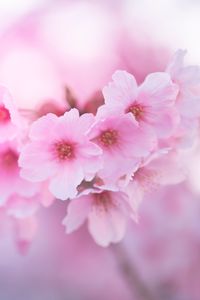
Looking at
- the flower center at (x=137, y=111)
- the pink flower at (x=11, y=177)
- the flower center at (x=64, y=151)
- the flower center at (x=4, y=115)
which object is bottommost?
the pink flower at (x=11, y=177)

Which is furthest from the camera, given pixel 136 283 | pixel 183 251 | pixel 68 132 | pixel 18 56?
pixel 18 56

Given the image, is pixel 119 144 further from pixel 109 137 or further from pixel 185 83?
pixel 185 83

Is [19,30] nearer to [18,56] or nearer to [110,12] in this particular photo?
[18,56]

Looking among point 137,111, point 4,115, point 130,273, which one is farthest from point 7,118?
point 130,273

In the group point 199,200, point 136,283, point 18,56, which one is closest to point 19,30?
point 18,56

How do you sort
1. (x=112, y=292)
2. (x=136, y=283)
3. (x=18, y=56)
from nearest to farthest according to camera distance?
1. (x=136, y=283)
2. (x=112, y=292)
3. (x=18, y=56)

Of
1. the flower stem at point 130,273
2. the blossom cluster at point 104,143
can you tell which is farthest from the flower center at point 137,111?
the flower stem at point 130,273

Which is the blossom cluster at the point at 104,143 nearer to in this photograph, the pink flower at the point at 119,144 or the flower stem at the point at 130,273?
the pink flower at the point at 119,144
